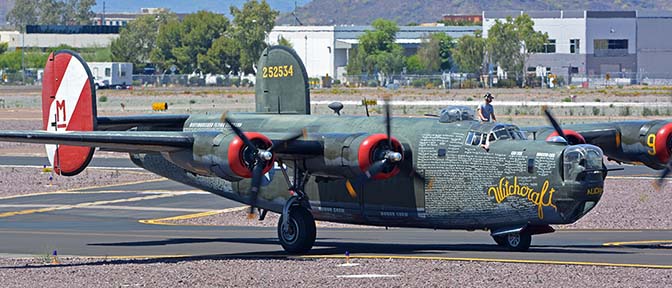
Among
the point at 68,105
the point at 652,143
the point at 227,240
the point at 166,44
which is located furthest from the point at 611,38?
the point at 68,105

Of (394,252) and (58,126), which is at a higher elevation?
(58,126)

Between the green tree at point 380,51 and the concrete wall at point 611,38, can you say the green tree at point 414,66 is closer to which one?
the green tree at point 380,51

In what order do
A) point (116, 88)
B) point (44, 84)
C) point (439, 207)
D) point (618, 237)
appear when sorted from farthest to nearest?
point (116, 88) → point (44, 84) → point (618, 237) → point (439, 207)

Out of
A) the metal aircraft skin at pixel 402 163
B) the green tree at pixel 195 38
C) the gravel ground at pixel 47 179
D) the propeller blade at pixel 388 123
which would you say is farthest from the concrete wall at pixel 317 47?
the propeller blade at pixel 388 123

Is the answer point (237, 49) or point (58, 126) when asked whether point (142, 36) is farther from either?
point (58, 126)

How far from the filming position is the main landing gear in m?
24.6

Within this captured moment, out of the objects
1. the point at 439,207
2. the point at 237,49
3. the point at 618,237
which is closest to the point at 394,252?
the point at 439,207

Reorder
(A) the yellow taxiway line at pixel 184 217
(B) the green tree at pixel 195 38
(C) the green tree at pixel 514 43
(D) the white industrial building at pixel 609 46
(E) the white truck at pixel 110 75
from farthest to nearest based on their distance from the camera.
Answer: (B) the green tree at pixel 195 38 < (D) the white industrial building at pixel 609 46 < (C) the green tree at pixel 514 43 < (E) the white truck at pixel 110 75 < (A) the yellow taxiway line at pixel 184 217

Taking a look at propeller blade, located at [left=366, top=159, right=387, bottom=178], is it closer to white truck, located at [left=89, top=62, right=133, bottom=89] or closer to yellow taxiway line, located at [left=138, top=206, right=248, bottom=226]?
yellow taxiway line, located at [left=138, top=206, right=248, bottom=226]

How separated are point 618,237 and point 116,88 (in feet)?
415

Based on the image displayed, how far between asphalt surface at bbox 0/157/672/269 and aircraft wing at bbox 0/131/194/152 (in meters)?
2.42

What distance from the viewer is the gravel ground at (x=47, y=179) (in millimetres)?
41562

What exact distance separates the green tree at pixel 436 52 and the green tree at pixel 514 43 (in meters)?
20.3

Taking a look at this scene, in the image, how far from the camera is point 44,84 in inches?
1165
